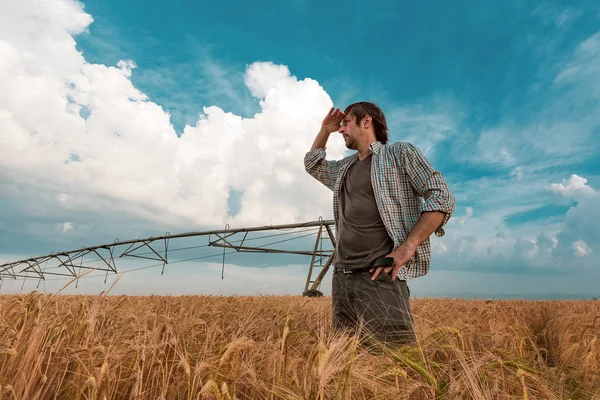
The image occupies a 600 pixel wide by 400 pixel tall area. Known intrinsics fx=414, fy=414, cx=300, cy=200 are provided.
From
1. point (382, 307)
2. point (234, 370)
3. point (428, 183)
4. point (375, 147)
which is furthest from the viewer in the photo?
point (375, 147)

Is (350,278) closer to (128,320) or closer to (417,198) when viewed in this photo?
(417,198)

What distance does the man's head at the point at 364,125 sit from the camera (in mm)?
3641

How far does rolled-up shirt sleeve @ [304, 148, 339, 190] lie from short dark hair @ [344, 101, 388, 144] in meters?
0.56

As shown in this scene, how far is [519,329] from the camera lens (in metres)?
5.38

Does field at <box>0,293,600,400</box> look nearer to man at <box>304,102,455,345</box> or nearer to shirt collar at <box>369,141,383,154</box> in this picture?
man at <box>304,102,455,345</box>

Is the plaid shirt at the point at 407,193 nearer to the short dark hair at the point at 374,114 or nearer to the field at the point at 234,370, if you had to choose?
the short dark hair at the point at 374,114

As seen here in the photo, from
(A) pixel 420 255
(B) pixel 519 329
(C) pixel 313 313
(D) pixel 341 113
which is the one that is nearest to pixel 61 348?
(A) pixel 420 255

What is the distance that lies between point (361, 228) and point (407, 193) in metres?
0.47

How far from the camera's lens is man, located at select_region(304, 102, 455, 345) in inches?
121

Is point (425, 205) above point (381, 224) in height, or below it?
above

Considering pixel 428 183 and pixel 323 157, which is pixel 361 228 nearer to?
pixel 428 183

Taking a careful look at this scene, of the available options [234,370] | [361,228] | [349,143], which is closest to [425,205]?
[361,228]

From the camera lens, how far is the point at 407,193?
3.40 metres

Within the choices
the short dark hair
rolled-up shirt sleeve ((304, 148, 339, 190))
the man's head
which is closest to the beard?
the man's head
